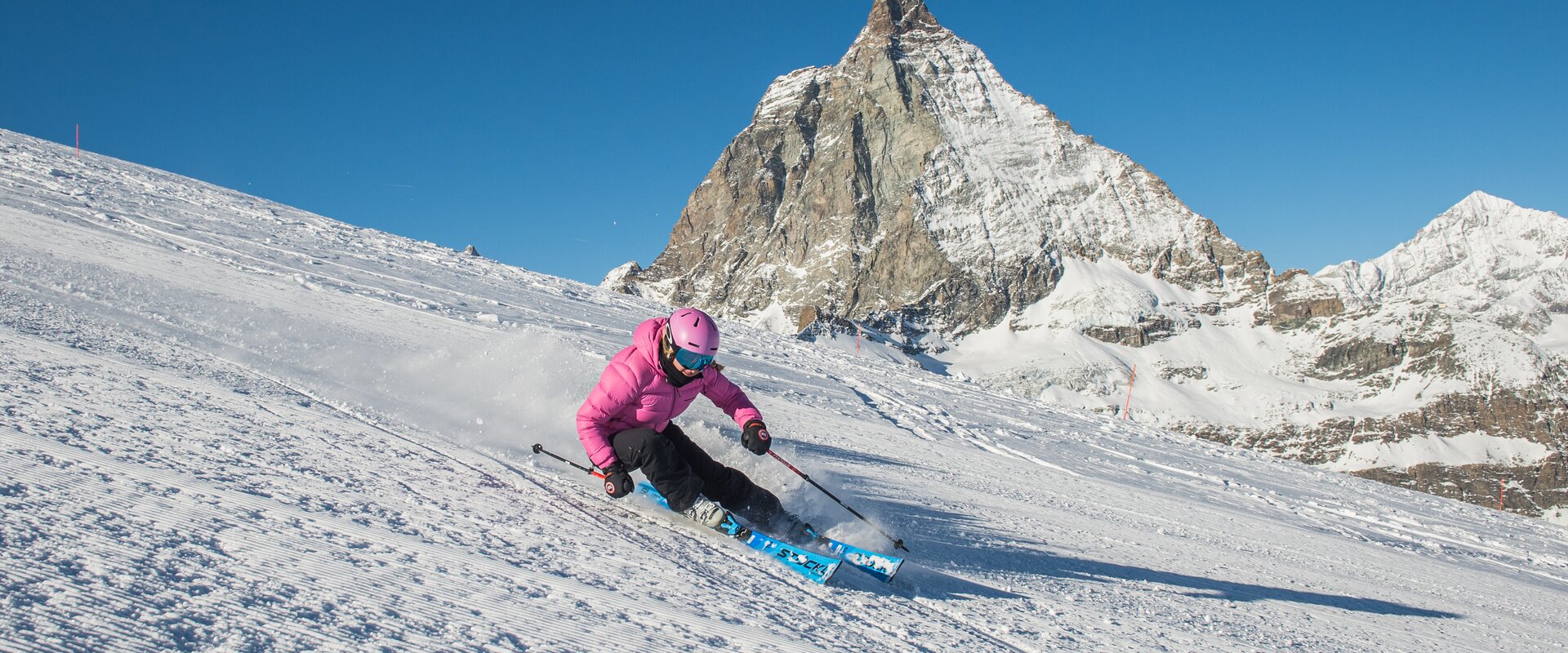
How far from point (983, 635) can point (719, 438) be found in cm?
327

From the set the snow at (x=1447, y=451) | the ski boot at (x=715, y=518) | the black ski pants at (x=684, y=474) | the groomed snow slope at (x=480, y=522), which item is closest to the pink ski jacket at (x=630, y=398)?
the black ski pants at (x=684, y=474)

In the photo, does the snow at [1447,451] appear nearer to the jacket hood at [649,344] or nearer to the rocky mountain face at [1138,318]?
the rocky mountain face at [1138,318]

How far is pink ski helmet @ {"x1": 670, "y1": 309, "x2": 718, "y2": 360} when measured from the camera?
518cm

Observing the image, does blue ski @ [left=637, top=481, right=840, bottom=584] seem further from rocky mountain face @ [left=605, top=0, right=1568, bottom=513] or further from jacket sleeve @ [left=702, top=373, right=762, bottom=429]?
rocky mountain face @ [left=605, top=0, right=1568, bottom=513]

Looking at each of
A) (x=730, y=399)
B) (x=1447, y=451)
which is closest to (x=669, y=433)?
(x=730, y=399)

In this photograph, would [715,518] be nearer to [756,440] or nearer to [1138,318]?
[756,440]

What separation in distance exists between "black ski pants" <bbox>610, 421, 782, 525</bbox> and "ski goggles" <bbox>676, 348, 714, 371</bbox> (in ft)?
1.52

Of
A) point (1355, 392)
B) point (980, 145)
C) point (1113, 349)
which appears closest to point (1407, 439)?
point (1355, 392)

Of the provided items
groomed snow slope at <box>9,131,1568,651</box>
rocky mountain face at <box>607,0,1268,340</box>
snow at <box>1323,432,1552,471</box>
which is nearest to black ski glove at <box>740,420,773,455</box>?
groomed snow slope at <box>9,131,1568,651</box>

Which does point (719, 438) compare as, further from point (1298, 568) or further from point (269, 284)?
point (269, 284)

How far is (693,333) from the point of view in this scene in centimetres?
519

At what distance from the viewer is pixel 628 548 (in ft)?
14.0

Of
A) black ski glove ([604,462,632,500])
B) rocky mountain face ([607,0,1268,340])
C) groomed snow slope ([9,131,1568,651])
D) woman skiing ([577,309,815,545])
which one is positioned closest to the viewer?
groomed snow slope ([9,131,1568,651])

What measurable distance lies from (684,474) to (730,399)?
0.98m
